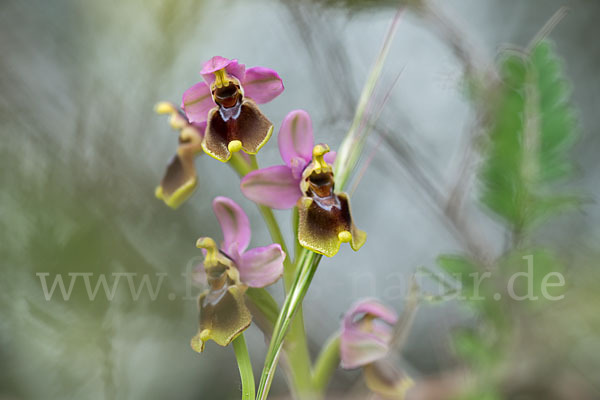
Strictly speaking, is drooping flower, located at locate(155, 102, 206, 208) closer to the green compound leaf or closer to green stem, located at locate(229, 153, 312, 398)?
green stem, located at locate(229, 153, 312, 398)

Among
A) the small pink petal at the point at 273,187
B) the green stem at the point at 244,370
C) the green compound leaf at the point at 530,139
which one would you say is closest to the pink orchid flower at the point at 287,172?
the small pink petal at the point at 273,187

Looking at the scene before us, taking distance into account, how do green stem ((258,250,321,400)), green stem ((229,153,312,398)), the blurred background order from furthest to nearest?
the blurred background → green stem ((229,153,312,398)) → green stem ((258,250,321,400))

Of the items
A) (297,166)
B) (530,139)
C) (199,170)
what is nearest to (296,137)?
(297,166)

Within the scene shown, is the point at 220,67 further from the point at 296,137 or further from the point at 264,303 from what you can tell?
the point at 264,303

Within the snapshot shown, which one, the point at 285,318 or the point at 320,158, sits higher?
the point at 320,158

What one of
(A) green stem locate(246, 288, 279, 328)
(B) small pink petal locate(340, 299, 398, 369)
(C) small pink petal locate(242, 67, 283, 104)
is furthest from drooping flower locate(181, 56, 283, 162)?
(B) small pink petal locate(340, 299, 398, 369)
